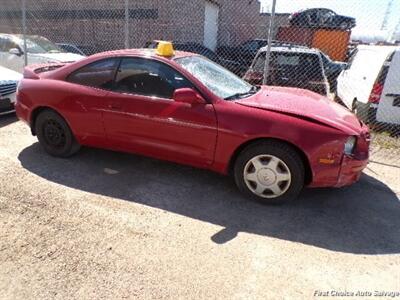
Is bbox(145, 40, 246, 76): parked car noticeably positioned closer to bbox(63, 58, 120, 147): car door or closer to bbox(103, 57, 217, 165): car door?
bbox(63, 58, 120, 147): car door

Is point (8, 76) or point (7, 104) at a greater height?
point (8, 76)

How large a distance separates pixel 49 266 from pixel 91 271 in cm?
34

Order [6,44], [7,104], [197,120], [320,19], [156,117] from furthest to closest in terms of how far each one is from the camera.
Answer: [320,19]
[6,44]
[7,104]
[156,117]
[197,120]

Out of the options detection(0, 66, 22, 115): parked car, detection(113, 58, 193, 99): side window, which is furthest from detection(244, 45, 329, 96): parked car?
detection(0, 66, 22, 115): parked car

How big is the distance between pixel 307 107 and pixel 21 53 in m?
7.83

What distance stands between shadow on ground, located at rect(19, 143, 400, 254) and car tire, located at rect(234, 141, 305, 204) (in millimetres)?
134

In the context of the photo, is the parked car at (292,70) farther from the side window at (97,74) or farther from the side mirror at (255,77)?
the side window at (97,74)

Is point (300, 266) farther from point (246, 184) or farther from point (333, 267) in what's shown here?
point (246, 184)

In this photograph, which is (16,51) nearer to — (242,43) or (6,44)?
(6,44)

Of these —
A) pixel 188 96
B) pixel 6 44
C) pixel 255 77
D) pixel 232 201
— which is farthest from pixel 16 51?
pixel 232 201

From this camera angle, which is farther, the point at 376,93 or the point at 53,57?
the point at 53,57

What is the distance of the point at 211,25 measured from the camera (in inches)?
676

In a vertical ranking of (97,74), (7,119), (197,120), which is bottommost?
(7,119)

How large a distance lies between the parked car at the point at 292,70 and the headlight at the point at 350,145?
3.24 meters
